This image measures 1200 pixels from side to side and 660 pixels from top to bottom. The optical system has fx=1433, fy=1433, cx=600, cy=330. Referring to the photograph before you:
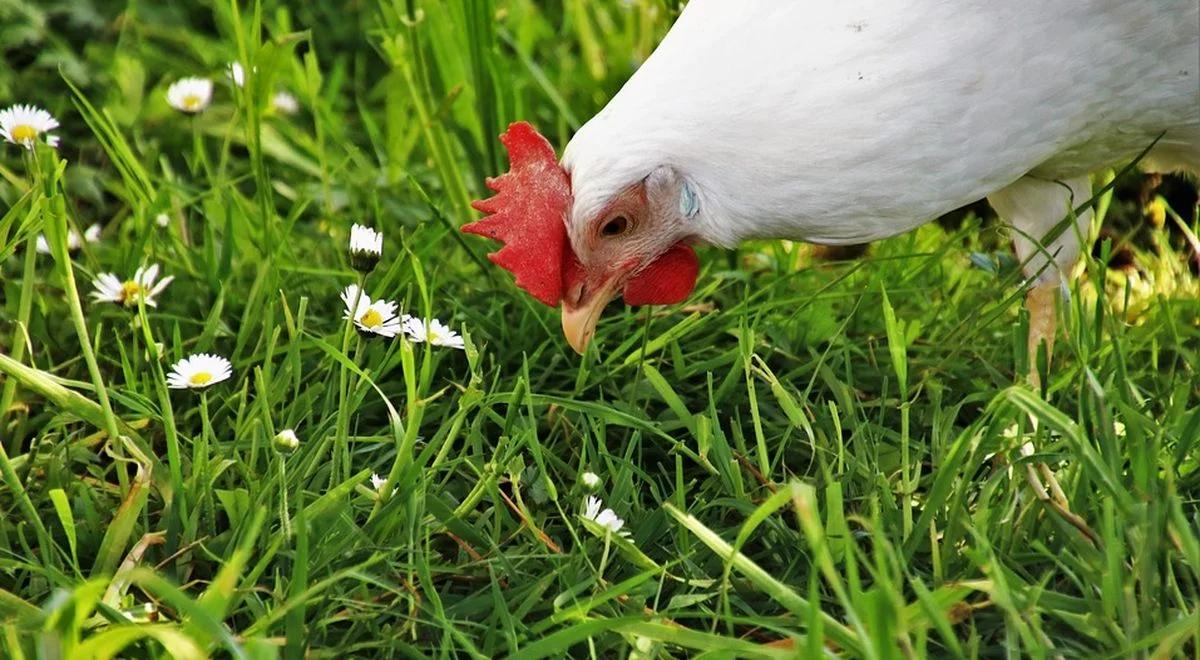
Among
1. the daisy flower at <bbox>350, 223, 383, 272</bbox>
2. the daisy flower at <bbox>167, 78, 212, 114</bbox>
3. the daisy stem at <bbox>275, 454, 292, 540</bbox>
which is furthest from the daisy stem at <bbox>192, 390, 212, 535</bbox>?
the daisy flower at <bbox>167, 78, 212, 114</bbox>

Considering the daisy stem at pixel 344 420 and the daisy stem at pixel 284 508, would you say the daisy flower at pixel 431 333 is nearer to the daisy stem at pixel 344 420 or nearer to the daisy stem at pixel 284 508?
the daisy stem at pixel 344 420

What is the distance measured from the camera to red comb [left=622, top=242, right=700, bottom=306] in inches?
81.7

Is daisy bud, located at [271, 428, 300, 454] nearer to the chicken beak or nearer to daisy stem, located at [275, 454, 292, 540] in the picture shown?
daisy stem, located at [275, 454, 292, 540]

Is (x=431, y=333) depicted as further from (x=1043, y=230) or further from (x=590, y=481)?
(x=1043, y=230)

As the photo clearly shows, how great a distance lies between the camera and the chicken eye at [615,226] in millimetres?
1986

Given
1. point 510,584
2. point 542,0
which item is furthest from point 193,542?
point 542,0

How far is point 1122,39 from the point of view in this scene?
186cm

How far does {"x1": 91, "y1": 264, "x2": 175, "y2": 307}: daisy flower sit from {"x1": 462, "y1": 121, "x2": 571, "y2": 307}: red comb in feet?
1.67

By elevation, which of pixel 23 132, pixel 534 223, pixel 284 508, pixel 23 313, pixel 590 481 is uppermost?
pixel 23 132

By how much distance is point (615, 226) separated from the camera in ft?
6.59

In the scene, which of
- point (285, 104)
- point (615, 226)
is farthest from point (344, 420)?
point (285, 104)

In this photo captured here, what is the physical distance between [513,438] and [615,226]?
334 mm

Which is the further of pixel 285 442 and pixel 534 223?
pixel 534 223

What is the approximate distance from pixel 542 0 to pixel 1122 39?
2020 millimetres
